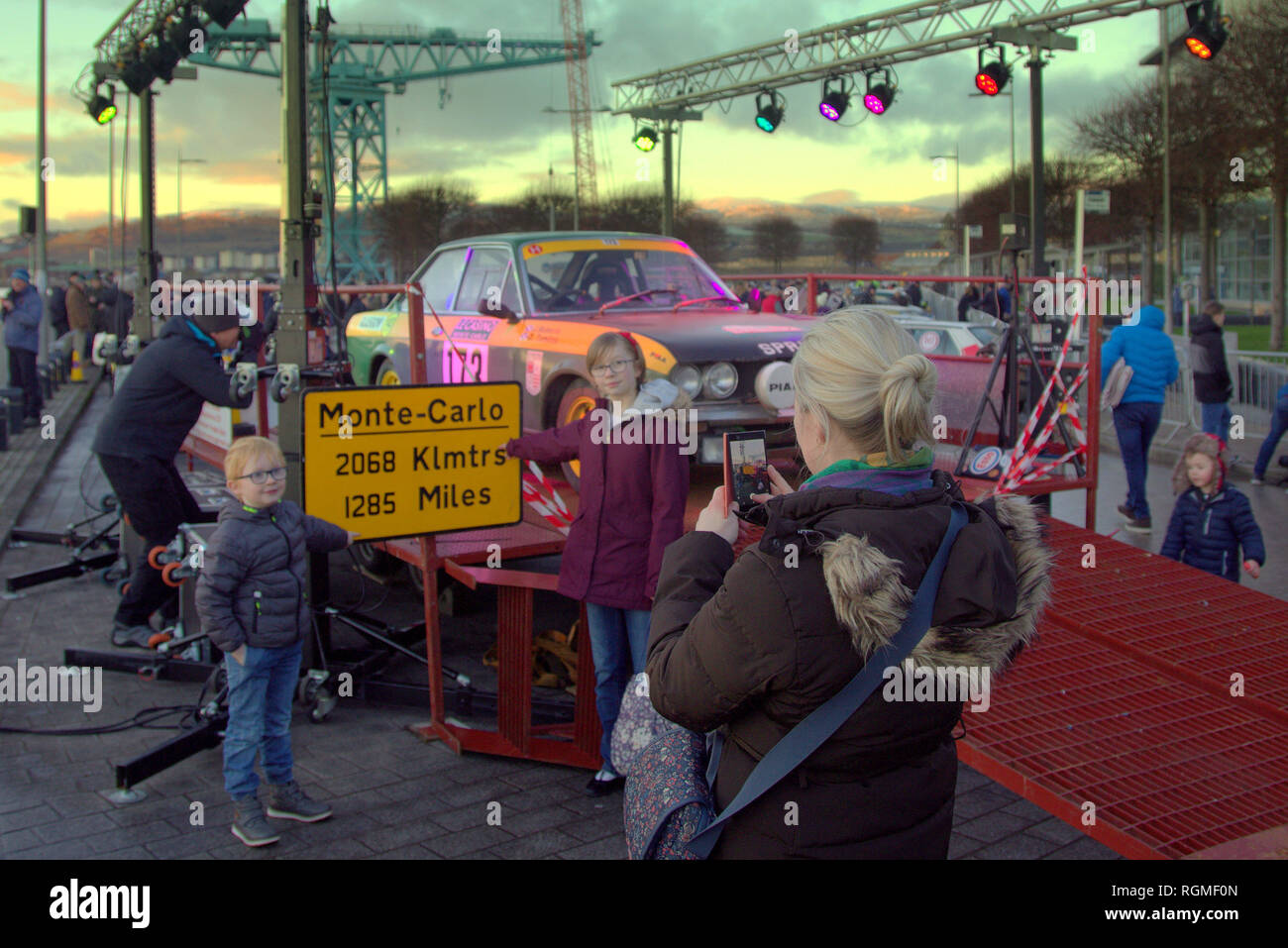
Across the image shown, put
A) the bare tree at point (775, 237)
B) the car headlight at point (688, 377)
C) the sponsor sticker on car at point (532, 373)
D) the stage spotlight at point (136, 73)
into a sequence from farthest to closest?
the bare tree at point (775, 237) < the stage spotlight at point (136, 73) < the sponsor sticker on car at point (532, 373) < the car headlight at point (688, 377)

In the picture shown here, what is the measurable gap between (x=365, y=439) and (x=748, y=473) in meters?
3.10

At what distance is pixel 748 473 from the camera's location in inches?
104

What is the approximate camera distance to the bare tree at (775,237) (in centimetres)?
6475

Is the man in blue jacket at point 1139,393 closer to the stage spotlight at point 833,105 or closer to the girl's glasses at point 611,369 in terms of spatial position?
the girl's glasses at point 611,369

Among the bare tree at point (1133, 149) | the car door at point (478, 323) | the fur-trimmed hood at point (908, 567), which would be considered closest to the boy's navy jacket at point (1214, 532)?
the car door at point (478, 323)

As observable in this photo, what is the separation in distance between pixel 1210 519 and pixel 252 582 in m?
5.07

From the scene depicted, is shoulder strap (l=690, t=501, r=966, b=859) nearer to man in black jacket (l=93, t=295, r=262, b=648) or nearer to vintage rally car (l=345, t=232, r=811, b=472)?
vintage rally car (l=345, t=232, r=811, b=472)

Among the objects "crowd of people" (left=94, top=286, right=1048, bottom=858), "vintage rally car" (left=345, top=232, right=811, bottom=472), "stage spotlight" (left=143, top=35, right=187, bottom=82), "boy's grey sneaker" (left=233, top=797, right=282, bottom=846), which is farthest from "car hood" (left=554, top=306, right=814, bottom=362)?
"stage spotlight" (left=143, top=35, right=187, bottom=82)

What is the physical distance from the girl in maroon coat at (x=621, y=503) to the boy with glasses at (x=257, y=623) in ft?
3.82

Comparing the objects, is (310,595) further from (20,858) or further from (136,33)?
(136,33)

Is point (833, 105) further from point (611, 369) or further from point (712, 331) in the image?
point (611, 369)

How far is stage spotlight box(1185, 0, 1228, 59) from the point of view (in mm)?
15109
